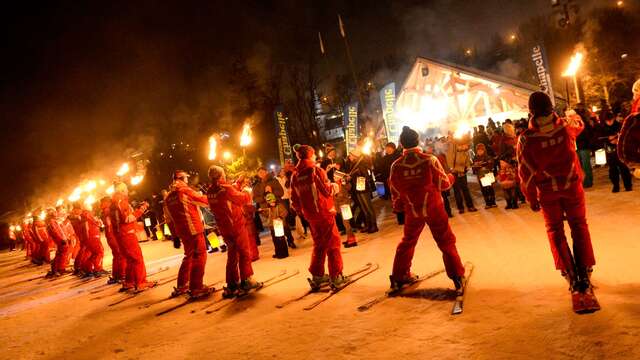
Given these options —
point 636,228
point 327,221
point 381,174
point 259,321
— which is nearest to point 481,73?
point 381,174

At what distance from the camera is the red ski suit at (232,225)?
6.75m

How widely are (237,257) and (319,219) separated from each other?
1619 mm

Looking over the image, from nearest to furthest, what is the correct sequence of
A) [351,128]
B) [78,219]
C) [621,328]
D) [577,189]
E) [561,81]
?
[621,328], [577,189], [78,219], [351,128], [561,81]

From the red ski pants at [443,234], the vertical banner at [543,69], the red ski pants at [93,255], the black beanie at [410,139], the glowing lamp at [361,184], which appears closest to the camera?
the red ski pants at [443,234]

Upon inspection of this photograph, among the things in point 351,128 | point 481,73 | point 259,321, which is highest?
point 481,73

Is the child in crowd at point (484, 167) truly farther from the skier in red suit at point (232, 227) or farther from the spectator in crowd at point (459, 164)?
the skier in red suit at point (232, 227)

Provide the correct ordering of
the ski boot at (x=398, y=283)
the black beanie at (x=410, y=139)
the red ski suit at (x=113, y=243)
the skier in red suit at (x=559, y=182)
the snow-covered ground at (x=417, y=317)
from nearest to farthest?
the snow-covered ground at (x=417, y=317), the skier in red suit at (x=559, y=182), the black beanie at (x=410, y=139), the ski boot at (x=398, y=283), the red ski suit at (x=113, y=243)

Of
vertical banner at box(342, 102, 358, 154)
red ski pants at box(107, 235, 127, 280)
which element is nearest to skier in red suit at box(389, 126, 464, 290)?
red ski pants at box(107, 235, 127, 280)

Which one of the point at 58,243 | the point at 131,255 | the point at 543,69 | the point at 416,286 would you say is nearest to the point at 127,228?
the point at 131,255

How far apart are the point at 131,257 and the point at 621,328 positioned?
813 centimetres

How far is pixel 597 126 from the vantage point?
957 centimetres

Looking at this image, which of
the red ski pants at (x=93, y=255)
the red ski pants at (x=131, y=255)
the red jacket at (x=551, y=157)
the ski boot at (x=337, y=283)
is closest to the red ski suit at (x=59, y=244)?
the red ski pants at (x=93, y=255)

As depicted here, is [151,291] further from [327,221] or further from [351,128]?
[351,128]

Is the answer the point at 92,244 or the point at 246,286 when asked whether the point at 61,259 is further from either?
the point at 246,286
